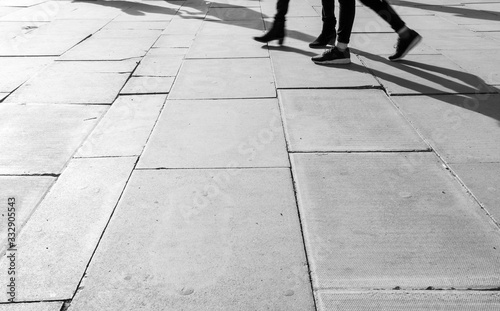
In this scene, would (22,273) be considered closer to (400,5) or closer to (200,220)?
(200,220)

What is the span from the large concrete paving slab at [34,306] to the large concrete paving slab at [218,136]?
1.37m

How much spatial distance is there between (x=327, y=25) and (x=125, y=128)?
3333mm

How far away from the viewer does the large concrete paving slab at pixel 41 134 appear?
348 cm

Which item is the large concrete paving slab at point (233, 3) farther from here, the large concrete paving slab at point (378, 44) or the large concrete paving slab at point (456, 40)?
the large concrete paving slab at point (456, 40)

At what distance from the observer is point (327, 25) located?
620 cm

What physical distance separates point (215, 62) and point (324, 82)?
1453 millimetres

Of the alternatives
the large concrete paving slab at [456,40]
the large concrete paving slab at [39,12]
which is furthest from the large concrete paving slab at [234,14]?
the large concrete paving slab at [456,40]

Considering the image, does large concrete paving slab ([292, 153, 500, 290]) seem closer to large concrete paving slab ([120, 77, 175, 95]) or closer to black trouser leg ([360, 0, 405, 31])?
large concrete paving slab ([120, 77, 175, 95])

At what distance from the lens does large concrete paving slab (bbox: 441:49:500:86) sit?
17.2 ft

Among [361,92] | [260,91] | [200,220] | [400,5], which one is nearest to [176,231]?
[200,220]

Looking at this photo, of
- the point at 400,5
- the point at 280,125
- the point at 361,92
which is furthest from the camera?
the point at 400,5

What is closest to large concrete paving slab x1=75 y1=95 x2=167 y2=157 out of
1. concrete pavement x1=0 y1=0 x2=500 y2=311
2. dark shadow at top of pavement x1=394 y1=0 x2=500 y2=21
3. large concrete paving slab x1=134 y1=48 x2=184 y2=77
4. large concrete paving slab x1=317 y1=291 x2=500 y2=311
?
concrete pavement x1=0 y1=0 x2=500 y2=311

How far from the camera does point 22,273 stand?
238 cm

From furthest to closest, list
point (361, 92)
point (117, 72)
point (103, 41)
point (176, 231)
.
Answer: point (103, 41), point (117, 72), point (361, 92), point (176, 231)
